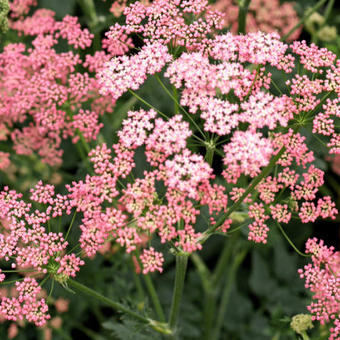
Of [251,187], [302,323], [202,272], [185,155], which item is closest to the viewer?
[185,155]

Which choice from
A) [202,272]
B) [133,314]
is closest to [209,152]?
[133,314]

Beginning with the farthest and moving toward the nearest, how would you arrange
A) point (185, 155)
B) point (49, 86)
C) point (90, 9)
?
point (90, 9), point (49, 86), point (185, 155)

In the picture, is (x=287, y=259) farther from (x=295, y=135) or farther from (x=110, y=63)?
(x=110, y=63)

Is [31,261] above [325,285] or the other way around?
the other way around

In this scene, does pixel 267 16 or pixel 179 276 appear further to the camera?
pixel 267 16

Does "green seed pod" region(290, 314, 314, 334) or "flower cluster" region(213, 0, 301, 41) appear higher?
"flower cluster" region(213, 0, 301, 41)

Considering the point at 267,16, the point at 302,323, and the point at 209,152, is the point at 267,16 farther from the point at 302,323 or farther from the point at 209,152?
the point at 302,323

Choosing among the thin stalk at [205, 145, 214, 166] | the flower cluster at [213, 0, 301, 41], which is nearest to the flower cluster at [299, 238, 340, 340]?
the thin stalk at [205, 145, 214, 166]

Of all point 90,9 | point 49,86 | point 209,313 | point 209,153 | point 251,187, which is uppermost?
point 90,9

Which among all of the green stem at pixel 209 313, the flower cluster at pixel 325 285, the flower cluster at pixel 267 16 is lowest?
the green stem at pixel 209 313

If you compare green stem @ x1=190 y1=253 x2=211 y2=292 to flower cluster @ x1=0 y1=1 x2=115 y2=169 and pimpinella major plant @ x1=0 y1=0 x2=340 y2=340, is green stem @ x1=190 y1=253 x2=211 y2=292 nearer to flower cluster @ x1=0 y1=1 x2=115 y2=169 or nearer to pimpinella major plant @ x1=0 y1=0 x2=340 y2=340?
pimpinella major plant @ x1=0 y1=0 x2=340 y2=340

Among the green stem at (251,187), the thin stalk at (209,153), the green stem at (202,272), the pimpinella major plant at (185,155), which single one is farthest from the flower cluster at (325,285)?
the green stem at (202,272)

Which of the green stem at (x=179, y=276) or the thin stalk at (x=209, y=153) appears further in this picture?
the green stem at (x=179, y=276)

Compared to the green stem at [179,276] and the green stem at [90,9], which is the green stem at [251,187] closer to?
the green stem at [179,276]
